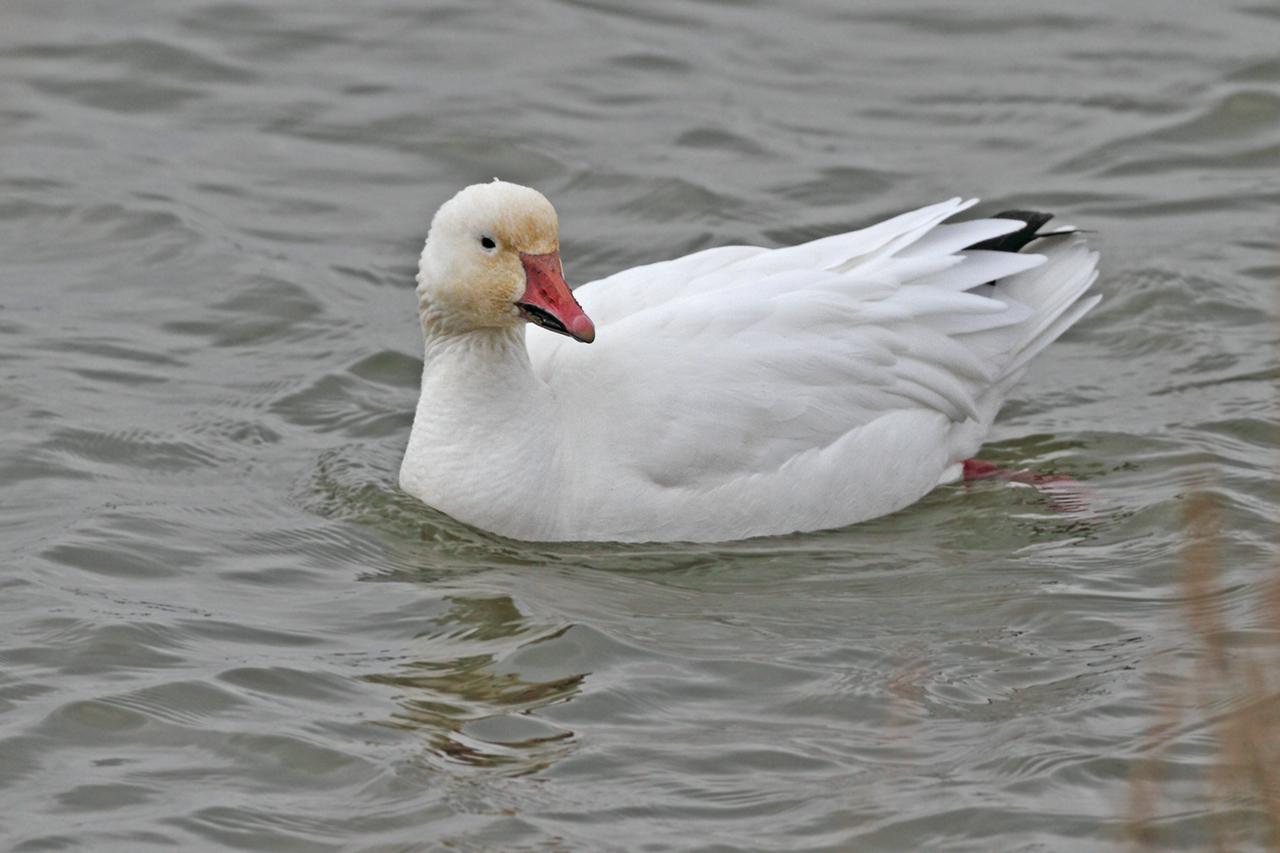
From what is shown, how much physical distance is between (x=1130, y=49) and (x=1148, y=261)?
2.80 metres

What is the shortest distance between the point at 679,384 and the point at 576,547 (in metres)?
0.72

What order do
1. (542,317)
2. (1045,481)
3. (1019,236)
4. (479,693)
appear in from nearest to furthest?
(479,693)
(542,317)
(1045,481)
(1019,236)

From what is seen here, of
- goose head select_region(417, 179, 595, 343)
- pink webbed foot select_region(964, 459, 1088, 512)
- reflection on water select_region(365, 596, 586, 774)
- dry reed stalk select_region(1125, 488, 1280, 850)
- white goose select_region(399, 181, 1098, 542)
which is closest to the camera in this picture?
dry reed stalk select_region(1125, 488, 1280, 850)

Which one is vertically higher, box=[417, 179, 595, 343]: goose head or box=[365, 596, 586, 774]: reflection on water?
box=[417, 179, 595, 343]: goose head

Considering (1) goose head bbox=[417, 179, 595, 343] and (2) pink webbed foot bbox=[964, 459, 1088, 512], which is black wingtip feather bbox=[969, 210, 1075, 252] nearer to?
(2) pink webbed foot bbox=[964, 459, 1088, 512]

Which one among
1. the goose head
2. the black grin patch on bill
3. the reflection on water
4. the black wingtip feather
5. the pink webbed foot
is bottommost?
the reflection on water

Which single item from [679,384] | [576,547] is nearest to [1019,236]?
[679,384]

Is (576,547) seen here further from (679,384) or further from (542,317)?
(542,317)

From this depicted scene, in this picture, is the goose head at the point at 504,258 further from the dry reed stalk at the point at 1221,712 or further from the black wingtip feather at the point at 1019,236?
the dry reed stalk at the point at 1221,712

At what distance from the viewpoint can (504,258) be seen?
311 inches

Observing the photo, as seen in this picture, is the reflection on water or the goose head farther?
the goose head

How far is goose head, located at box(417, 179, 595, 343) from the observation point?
7.85m

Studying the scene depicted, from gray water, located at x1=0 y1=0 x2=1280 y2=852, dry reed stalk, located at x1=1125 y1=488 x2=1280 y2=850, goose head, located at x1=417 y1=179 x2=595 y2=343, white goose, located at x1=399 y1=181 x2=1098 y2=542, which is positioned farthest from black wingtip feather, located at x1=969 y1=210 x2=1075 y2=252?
goose head, located at x1=417 y1=179 x2=595 y2=343

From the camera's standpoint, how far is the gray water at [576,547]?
6.50m
